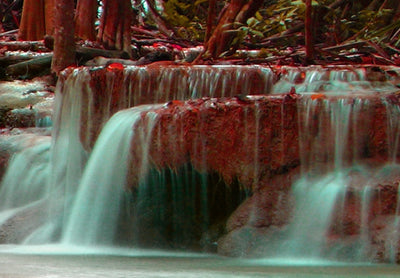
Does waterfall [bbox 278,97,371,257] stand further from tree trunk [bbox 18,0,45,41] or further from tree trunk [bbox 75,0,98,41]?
tree trunk [bbox 18,0,45,41]

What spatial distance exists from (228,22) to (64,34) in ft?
7.61

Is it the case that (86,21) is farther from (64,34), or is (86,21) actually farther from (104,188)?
(104,188)

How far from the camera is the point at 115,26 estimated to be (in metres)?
13.2

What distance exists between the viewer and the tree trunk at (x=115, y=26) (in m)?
13.1

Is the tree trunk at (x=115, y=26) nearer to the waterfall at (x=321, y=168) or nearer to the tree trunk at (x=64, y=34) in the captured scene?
the tree trunk at (x=64, y=34)

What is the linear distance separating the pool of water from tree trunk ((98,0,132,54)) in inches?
273

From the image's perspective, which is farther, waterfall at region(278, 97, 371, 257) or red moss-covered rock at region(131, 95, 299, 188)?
red moss-covered rock at region(131, 95, 299, 188)

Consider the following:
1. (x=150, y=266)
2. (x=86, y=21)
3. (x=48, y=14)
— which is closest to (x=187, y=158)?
(x=150, y=266)

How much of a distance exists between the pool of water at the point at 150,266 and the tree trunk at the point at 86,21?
335 inches

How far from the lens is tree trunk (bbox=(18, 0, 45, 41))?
50.1ft

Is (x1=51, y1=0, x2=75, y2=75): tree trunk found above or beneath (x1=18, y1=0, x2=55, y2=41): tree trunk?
beneath

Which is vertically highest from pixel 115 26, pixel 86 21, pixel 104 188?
pixel 86 21

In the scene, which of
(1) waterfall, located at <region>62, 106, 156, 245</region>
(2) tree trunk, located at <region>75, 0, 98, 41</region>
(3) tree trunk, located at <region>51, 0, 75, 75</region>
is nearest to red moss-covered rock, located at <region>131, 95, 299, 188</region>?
(1) waterfall, located at <region>62, 106, 156, 245</region>

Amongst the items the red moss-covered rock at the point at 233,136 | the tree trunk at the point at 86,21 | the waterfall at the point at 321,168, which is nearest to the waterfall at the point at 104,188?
the red moss-covered rock at the point at 233,136
